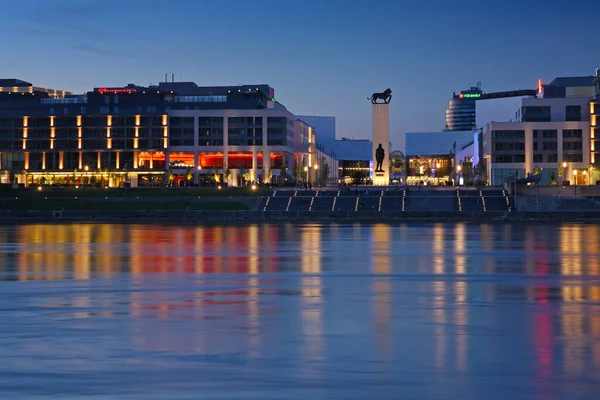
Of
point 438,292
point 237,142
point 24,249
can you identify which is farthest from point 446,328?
point 237,142

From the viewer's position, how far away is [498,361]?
61.2ft

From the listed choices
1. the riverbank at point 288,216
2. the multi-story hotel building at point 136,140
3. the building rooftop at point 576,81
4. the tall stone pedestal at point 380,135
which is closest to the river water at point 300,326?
the riverbank at point 288,216

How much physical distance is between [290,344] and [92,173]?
170539mm

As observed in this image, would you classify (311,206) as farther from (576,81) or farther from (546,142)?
(576,81)

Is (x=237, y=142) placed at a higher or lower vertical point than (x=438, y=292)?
higher

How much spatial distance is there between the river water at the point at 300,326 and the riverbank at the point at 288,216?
56.2 m

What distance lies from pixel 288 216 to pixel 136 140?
87.9 metres

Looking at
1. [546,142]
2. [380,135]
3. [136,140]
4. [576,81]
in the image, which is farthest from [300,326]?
[576,81]

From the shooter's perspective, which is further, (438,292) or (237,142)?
(237,142)

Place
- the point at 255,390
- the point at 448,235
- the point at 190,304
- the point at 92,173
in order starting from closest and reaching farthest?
the point at 255,390
the point at 190,304
the point at 448,235
the point at 92,173

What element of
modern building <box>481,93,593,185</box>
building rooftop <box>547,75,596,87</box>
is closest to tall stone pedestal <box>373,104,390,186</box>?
modern building <box>481,93,593,185</box>

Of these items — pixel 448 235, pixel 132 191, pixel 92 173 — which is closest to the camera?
pixel 448 235

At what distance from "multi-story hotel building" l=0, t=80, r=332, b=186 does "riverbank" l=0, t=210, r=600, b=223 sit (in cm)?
7412

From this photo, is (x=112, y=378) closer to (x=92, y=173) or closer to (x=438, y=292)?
(x=438, y=292)
